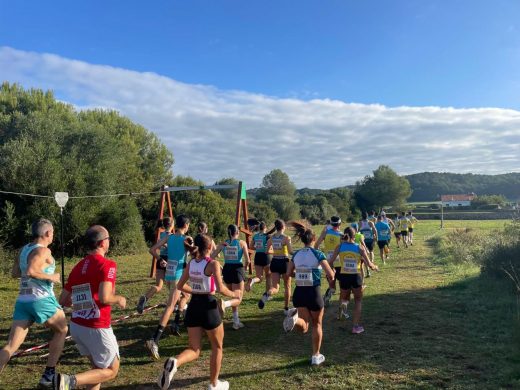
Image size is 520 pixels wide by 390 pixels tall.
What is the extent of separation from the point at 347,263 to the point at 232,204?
2705 centimetres

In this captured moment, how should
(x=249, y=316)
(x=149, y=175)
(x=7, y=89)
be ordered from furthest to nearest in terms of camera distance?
(x=149, y=175)
(x=7, y=89)
(x=249, y=316)

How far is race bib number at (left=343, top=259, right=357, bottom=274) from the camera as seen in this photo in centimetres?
761

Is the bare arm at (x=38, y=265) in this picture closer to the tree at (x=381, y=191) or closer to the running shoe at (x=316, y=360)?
the running shoe at (x=316, y=360)

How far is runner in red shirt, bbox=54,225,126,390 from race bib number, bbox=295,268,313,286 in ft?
8.66

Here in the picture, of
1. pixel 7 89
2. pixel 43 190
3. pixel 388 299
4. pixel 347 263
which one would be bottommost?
pixel 388 299

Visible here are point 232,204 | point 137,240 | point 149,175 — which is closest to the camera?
point 137,240

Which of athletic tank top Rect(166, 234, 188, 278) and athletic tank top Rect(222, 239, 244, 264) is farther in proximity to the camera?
athletic tank top Rect(222, 239, 244, 264)

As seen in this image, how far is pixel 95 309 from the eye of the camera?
3.95 meters

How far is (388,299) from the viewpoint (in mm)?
10297

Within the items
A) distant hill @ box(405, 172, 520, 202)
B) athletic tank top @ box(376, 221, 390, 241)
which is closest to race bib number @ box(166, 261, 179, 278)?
athletic tank top @ box(376, 221, 390, 241)

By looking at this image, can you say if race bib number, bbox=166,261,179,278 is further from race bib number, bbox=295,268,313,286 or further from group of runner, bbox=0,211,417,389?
race bib number, bbox=295,268,313,286

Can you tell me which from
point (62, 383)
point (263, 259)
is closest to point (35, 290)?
point (62, 383)

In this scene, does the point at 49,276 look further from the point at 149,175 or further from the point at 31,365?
the point at 149,175

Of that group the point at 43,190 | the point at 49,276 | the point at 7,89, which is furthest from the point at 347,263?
the point at 7,89
